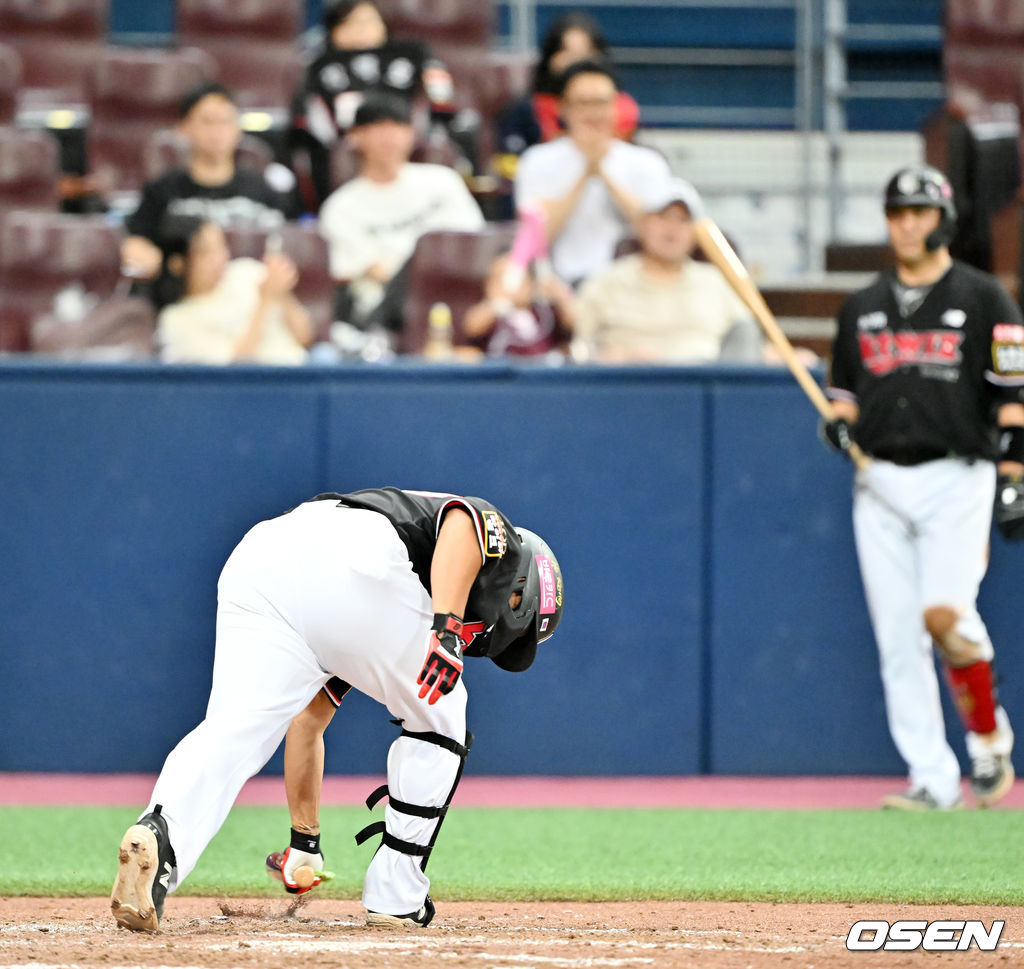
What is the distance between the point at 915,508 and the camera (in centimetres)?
676

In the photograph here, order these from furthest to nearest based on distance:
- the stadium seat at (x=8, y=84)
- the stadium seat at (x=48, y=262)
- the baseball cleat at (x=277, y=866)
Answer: the stadium seat at (x=8, y=84), the stadium seat at (x=48, y=262), the baseball cleat at (x=277, y=866)

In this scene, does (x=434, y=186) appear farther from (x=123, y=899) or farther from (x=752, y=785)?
(x=123, y=899)

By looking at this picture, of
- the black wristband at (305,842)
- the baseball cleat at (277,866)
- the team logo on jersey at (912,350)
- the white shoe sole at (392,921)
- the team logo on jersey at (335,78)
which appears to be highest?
the team logo on jersey at (335,78)

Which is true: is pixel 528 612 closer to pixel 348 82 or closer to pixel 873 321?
pixel 873 321

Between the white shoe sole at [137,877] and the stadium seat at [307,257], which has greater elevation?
the stadium seat at [307,257]

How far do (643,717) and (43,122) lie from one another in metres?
5.66

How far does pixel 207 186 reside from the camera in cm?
911

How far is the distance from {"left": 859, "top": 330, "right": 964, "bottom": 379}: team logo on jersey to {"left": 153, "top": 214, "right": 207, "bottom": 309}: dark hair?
328 cm

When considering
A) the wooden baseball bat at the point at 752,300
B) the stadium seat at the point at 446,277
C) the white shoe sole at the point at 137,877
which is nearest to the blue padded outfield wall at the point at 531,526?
the wooden baseball bat at the point at 752,300

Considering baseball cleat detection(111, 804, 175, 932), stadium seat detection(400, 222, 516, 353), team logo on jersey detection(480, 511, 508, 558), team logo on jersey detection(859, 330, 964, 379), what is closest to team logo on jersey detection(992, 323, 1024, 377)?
team logo on jersey detection(859, 330, 964, 379)

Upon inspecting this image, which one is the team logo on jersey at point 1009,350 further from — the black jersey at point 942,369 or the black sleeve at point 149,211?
the black sleeve at point 149,211

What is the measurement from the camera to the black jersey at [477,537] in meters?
4.04

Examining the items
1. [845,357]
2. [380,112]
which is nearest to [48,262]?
[380,112]

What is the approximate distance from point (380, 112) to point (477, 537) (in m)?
5.27
